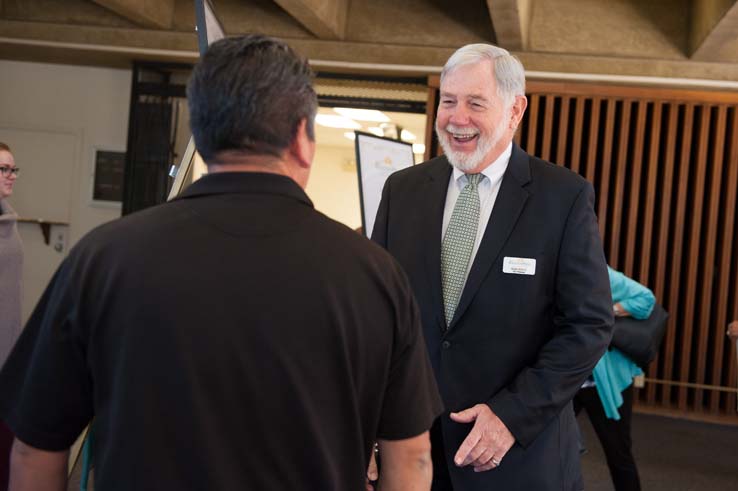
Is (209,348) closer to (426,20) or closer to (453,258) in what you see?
(453,258)

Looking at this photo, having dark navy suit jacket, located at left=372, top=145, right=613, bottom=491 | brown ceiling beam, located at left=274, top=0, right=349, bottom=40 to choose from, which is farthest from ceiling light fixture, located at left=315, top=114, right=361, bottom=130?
dark navy suit jacket, located at left=372, top=145, right=613, bottom=491

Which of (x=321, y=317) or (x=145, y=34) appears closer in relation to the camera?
(x=321, y=317)

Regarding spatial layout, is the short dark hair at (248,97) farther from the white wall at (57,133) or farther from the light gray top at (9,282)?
the white wall at (57,133)

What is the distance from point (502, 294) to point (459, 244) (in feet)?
0.61

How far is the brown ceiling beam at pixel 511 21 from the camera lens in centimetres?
584

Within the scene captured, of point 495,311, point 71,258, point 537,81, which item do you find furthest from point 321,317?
point 537,81

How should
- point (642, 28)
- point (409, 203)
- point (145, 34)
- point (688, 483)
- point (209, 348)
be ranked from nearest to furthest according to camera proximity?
1. point (209, 348)
2. point (409, 203)
3. point (688, 483)
4. point (642, 28)
5. point (145, 34)

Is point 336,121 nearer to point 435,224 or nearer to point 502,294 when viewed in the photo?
point 435,224

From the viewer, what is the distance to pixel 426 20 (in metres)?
7.58

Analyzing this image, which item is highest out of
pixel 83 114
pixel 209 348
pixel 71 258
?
pixel 83 114

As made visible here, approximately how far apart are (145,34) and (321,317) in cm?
748

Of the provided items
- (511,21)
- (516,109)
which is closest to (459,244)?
(516,109)

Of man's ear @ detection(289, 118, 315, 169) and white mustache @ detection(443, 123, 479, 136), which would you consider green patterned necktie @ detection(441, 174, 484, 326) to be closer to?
white mustache @ detection(443, 123, 479, 136)

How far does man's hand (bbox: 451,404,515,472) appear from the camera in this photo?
181cm
